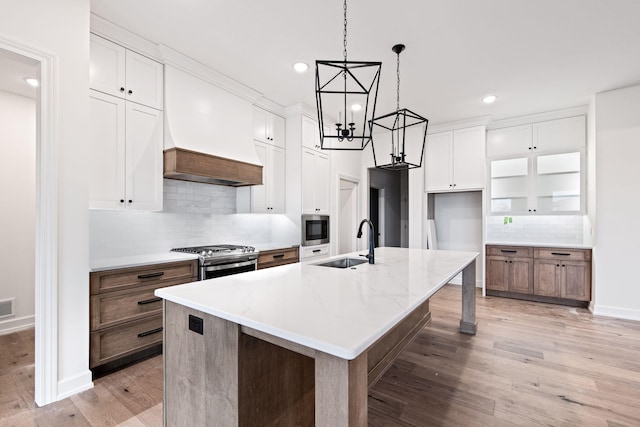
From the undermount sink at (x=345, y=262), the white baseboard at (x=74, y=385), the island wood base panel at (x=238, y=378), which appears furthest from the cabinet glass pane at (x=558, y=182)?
the white baseboard at (x=74, y=385)

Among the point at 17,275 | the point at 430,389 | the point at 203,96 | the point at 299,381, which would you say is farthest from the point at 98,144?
the point at 430,389

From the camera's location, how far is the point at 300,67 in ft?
10.4

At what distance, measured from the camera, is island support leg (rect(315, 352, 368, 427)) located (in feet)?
3.00

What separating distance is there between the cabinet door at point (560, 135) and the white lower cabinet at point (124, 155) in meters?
5.18

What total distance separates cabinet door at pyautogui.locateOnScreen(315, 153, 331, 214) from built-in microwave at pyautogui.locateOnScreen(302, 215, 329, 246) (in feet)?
0.50

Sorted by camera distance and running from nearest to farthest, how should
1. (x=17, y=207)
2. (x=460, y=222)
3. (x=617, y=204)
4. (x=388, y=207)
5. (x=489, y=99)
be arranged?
(x=17, y=207), (x=617, y=204), (x=489, y=99), (x=460, y=222), (x=388, y=207)

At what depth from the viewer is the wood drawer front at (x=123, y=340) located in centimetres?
→ 223

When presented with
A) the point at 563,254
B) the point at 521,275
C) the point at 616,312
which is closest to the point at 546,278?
the point at 521,275

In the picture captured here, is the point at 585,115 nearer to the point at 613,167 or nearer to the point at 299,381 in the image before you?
the point at 613,167

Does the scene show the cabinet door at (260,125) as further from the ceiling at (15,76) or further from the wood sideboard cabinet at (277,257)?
the ceiling at (15,76)

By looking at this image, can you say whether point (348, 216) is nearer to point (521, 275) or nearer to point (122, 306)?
point (521, 275)

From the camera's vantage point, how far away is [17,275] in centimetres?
A: 329

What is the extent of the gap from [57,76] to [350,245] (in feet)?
15.2

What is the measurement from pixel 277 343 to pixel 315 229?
3384 millimetres
